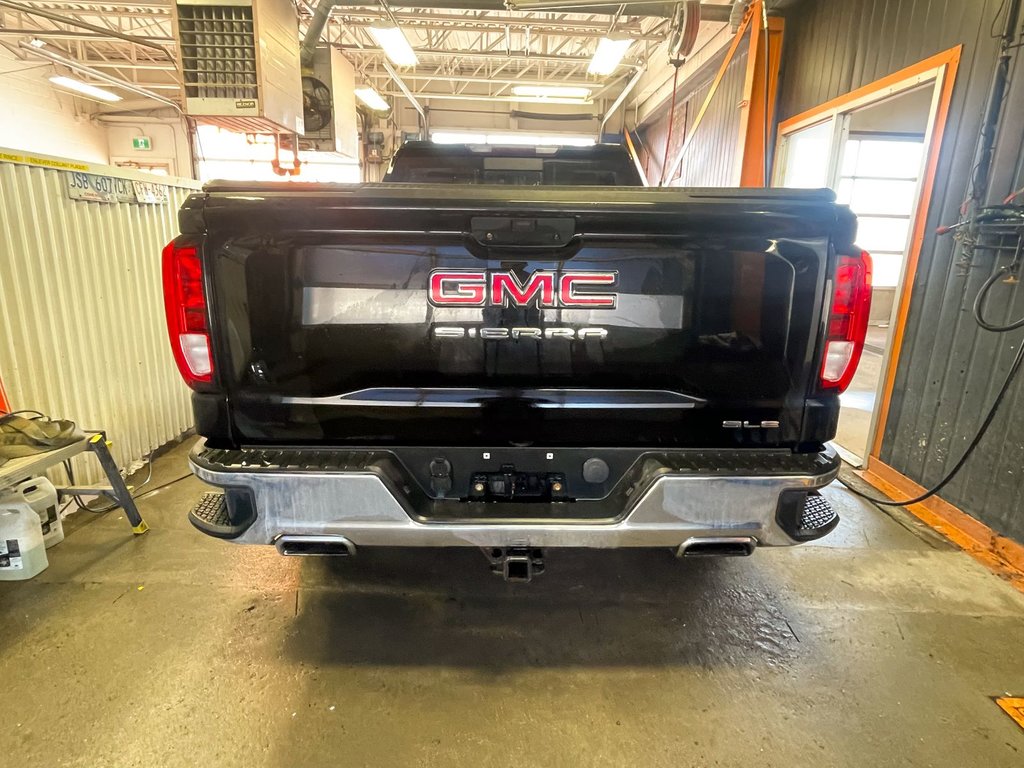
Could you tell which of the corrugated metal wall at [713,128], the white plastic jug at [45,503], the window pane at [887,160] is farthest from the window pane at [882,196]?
the white plastic jug at [45,503]

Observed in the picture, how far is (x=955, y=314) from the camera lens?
10.5 feet

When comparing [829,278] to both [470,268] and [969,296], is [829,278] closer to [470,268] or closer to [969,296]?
[470,268]

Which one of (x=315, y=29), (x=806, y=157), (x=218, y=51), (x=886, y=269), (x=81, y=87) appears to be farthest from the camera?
(x=886, y=269)

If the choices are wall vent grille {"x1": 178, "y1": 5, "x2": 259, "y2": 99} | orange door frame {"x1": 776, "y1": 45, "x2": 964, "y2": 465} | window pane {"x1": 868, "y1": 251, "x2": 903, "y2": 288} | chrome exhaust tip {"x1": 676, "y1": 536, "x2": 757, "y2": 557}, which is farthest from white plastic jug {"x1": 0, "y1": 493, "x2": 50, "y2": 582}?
window pane {"x1": 868, "y1": 251, "x2": 903, "y2": 288}

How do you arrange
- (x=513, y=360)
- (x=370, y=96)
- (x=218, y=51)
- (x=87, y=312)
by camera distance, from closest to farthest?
(x=513, y=360) < (x=87, y=312) < (x=218, y=51) < (x=370, y=96)

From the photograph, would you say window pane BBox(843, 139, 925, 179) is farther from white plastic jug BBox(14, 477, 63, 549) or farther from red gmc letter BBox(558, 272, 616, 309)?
white plastic jug BBox(14, 477, 63, 549)

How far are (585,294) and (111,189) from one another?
11.1 ft

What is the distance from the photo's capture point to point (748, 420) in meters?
1.82

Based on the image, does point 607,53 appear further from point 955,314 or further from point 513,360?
point 513,360

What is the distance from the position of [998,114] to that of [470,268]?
3.16 meters

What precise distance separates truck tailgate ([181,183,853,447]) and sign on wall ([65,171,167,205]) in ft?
7.61

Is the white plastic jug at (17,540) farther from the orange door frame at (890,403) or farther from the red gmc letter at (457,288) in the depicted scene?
the orange door frame at (890,403)

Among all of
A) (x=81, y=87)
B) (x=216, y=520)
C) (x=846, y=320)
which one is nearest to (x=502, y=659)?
(x=216, y=520)

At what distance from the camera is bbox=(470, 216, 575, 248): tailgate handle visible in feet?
5.41
